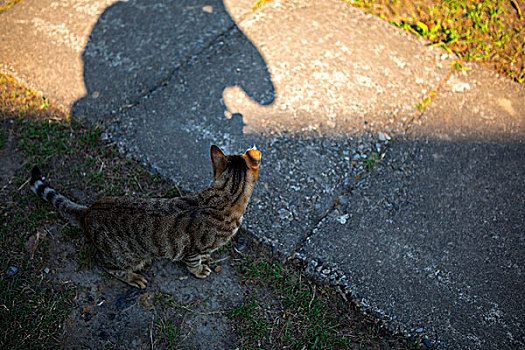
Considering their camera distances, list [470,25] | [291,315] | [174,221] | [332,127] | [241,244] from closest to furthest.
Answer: [174,221], [291,315], [241,244], [332,127], [470,25]

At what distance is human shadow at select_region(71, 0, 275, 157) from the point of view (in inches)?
145

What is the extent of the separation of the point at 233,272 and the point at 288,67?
2152 millimetres

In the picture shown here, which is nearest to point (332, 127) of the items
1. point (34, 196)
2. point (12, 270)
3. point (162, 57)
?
point (162, 57)

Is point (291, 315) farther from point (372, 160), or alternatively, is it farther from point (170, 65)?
point (170, 65)

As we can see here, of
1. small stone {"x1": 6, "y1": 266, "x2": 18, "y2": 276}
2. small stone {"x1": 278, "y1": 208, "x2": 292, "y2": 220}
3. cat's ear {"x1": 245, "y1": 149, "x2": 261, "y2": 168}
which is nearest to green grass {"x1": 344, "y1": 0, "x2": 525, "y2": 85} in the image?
small stone {"x1": 278, "y1": 208, "x2": 292, "y2": 220}

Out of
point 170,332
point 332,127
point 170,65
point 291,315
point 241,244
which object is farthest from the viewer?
point 170,65

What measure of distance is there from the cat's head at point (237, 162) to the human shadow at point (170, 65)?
840mm

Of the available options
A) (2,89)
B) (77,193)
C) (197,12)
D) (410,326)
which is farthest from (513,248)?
(2,89)

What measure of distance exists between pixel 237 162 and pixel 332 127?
1.36 meters

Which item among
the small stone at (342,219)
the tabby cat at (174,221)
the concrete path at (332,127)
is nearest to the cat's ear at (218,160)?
the tabby cat at (174,221)

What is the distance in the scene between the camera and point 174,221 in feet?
8.22

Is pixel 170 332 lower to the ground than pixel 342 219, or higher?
lower

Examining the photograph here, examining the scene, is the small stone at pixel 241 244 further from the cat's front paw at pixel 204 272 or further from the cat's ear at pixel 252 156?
the cat's ear at pixel 252 156

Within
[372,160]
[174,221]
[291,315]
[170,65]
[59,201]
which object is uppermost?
[170,65]
